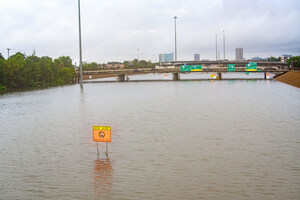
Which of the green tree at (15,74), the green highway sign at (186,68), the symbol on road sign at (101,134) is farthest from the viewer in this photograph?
the green highway sign at (186,68)

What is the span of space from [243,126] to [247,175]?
14050 millimetres

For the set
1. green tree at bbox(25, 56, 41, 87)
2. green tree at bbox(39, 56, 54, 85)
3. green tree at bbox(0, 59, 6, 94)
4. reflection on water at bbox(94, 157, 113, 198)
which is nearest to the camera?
reflection on water at bbox(94, 157, 113, 198)

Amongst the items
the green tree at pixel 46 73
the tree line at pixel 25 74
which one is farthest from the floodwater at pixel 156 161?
the green tree at pixel 46 73

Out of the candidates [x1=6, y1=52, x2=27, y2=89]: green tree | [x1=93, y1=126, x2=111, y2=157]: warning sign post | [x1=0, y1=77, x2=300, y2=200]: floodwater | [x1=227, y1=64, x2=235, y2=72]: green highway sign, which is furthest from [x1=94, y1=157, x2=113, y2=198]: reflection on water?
[x1=227, y1=64, x2=235, y2=72]: green highway sign

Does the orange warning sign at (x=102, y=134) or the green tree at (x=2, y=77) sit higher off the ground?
the green tree at (x=2, y=77)

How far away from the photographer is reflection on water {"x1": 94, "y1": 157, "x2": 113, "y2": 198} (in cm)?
1433

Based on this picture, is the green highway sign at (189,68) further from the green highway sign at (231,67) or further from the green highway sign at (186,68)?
the green highway sign at (231,67)

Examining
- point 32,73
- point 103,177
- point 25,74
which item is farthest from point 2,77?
point 103,177

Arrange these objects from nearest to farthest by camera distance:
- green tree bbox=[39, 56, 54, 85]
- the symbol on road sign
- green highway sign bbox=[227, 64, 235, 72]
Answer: the symbol on road sign
green tree bbox=[39, 56, 54, 85]
green highway sign bbox=[227, 64, 235, 72]

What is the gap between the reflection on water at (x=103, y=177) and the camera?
564 inches

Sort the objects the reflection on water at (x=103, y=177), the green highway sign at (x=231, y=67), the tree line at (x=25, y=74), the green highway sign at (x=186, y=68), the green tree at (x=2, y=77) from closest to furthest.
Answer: the reflection on water at (x=103, y=177) → the green tree at (x=2, y=77) → the tree line at (x=25, y=74) → the green highway sign at (x=231, y=67) → the green highway sign at (x=186, y=68)

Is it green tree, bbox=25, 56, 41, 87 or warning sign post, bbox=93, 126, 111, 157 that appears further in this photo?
green tree, bbox=25, 56, 41, 87

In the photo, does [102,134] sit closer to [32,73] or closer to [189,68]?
[32,73]

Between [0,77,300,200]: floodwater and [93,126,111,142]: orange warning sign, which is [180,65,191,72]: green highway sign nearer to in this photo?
[0,77,300,200]: floodwater
